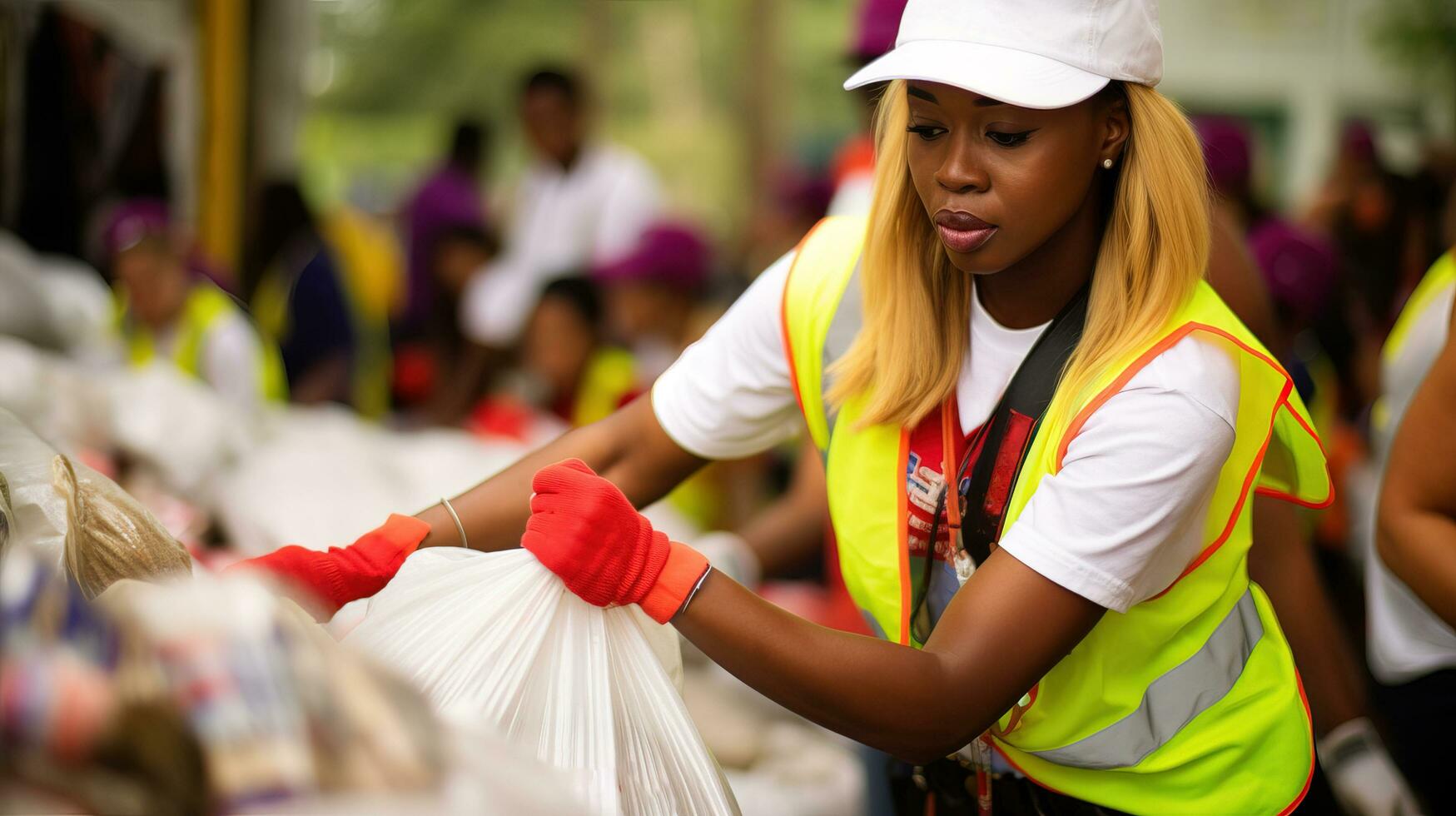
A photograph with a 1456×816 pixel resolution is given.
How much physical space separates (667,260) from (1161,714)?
3.42 m

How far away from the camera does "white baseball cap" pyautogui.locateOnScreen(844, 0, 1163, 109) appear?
1325mm

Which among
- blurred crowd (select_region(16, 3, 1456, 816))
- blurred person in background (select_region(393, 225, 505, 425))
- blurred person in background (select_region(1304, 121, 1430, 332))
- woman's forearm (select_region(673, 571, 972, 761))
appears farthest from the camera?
blurred person in background (select_region(393, 225, 505, 425))

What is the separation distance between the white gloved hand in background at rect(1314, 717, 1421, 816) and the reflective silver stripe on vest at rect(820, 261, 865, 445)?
2.76 ft

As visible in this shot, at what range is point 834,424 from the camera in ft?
5.25

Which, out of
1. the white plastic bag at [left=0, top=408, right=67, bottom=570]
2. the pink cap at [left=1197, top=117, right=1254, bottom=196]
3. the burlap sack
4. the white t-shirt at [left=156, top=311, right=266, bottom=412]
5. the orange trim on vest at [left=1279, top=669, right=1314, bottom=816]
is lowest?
the white t-shirt at [left=156, top=311, right=266, bottom=412]

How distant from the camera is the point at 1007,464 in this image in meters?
1.46

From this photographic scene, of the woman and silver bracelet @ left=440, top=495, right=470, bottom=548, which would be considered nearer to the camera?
the woman

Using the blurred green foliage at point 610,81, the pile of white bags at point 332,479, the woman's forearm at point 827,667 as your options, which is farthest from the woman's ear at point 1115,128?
the blurred green foliage at point 610,81

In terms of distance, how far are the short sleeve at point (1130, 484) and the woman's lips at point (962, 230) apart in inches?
8.2

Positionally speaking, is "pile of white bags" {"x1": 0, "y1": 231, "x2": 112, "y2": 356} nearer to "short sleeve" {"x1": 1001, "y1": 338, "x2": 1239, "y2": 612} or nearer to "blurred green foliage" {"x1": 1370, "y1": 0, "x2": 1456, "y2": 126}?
"short sleeve" {"x1": 1001, "y1": 338, "x2": 1239, "y2": 612}

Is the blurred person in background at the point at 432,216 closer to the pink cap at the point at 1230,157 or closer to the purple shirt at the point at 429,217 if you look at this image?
the purple shirt at the point at 429,217

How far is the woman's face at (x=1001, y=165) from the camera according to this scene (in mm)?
1370

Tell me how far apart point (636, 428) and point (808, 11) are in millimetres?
11130

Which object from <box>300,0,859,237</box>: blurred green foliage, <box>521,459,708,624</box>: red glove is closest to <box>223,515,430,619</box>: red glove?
<box>521,459,708,624</box>: red glove
